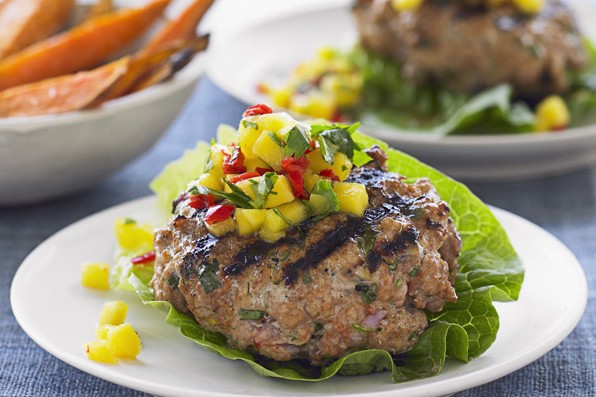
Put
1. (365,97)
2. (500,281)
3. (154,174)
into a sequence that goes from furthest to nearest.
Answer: (365,97), (154,174), (500,281)

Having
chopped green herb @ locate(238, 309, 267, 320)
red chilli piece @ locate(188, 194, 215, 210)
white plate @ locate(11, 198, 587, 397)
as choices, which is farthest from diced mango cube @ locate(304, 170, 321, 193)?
white plate @ locate(11, 198, 587, 397)

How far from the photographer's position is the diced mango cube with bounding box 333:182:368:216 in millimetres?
4035

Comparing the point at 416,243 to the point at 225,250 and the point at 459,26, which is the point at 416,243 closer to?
the point at 225,250

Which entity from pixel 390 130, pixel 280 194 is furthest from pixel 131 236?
pixel 390 130

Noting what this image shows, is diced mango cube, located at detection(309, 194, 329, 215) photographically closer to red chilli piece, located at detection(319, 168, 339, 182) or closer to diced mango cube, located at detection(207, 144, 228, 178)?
red chilli piece, located at detection(319, 168, 339, 182)

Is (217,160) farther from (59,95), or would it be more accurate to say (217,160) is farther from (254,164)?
(59,95)

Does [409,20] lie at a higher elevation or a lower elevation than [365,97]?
higher

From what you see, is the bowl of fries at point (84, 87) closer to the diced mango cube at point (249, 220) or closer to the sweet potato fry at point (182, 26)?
the sweet potato fry at point (182, 26)

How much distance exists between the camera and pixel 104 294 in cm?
466

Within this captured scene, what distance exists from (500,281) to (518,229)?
69 centimetres

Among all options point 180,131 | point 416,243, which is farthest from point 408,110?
point 416,243

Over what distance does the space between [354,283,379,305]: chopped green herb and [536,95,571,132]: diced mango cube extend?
3.78 meters

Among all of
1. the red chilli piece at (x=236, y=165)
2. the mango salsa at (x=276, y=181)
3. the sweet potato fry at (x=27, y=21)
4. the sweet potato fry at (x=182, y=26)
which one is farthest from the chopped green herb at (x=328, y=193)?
the sweet potato fry at (x=27, y=21)

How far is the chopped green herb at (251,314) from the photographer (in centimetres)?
383
